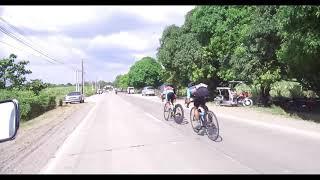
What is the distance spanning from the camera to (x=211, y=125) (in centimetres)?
1562

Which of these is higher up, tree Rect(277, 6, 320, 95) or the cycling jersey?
tree Rect(277, 6, 320, 95)

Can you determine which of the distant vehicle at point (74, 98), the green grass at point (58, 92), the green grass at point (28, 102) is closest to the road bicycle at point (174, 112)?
the green grass at point (28, 102)

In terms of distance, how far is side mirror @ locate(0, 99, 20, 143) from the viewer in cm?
369

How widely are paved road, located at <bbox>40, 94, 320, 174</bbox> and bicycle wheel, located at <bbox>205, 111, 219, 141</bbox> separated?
260 millimetres

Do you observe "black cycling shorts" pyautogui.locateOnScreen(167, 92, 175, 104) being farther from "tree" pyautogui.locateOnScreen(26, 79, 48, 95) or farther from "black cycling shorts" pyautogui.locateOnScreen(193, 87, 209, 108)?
"tree" pyautogui.locateOnScreen(26, 79, 48, 95)

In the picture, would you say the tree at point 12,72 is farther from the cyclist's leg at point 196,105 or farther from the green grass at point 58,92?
the cyclist's leg at point 196,105

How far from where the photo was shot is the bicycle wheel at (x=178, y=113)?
69.4ft

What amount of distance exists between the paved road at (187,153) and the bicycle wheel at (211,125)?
0.26 meters

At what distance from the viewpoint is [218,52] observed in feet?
146

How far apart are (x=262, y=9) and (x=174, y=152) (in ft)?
49.4

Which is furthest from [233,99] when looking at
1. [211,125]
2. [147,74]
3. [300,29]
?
[147,74]

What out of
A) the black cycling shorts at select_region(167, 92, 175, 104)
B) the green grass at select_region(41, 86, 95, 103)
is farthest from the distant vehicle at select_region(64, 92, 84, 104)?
the black cycling shorts at select_region(167, 92, 175, 104)

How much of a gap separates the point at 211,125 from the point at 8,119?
12.2m
